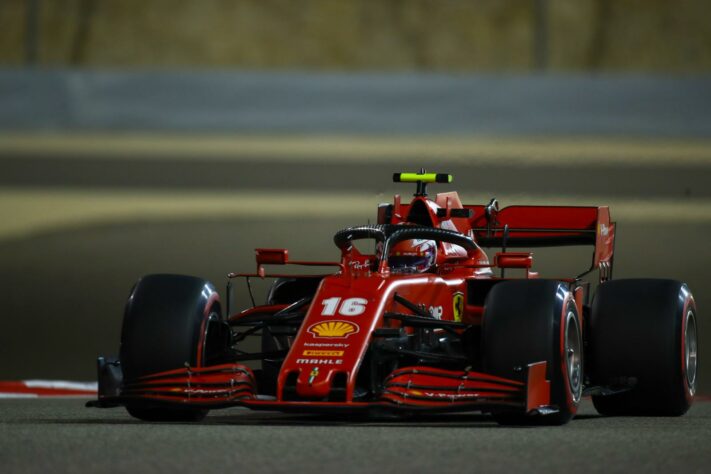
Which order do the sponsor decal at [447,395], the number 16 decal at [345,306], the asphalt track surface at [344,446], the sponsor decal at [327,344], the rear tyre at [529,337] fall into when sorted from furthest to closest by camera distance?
the number 16 decal at [345,306]
the rear tyre at [529,337]
the sponsor decal at [327,344]
the sponsor decal at [447,395]
the asphalt track surface at [344,446]

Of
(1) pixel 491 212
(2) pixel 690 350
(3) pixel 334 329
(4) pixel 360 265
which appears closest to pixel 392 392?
(3) pixel 334 329

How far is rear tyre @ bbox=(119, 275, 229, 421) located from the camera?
31.0 feet

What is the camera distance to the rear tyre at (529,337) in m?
9.07

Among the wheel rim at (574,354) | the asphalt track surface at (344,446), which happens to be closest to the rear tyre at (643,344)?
the asphalt track surface at (344,446)

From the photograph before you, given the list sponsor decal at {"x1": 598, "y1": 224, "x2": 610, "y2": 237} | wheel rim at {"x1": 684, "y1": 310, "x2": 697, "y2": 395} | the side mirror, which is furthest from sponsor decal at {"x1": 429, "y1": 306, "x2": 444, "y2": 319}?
sponsor decal at {"x1": 598, "y1": 224, "x2": 610, "y2": 237}

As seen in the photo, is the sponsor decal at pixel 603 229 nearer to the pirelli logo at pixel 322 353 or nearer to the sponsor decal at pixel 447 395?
the sponsor decal at pixel 447 395

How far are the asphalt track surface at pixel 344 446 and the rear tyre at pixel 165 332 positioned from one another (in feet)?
0.89

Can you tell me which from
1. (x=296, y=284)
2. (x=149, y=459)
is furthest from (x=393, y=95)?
(x=149, y=459)

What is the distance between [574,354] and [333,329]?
1510 mm

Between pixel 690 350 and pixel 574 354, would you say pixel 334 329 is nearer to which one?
pixel 574 354

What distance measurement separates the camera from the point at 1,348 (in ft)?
50.3

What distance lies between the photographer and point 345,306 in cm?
925

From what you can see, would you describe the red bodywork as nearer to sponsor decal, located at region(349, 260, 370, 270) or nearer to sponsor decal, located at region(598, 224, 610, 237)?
sponsor decal, located at region(349, 260, 370, 270)

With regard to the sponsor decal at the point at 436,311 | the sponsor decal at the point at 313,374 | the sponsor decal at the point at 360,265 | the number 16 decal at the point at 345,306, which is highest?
the sponsor decal at the point at 360,265
